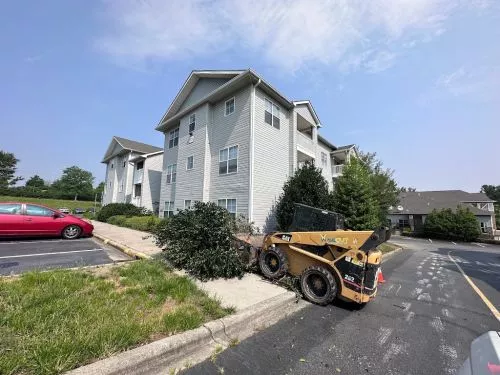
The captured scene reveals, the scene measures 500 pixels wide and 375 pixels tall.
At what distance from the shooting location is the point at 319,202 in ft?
45.8

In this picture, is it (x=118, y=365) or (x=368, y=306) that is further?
(x=368, y=306)

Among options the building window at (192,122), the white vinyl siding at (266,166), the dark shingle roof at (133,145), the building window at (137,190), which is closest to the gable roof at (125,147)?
the dark shingle roof at (133,145)

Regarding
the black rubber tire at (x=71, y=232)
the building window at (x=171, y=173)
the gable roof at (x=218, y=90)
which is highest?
the gable roof at (x=218, y=90)

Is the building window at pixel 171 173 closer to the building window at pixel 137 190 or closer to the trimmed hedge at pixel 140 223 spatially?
the trimmed hedge at pixel 140 223

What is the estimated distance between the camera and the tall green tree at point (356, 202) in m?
16.0

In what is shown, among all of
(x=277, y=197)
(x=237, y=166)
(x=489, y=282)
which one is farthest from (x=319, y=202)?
(x=489, y=282)

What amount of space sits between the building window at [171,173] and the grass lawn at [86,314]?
50.4ft

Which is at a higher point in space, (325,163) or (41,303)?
(325,163)

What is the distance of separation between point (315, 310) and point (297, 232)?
1879 millimetres

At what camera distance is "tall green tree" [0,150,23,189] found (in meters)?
74.1

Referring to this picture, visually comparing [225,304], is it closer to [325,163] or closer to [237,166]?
[237,166]

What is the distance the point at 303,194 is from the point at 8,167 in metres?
98.1

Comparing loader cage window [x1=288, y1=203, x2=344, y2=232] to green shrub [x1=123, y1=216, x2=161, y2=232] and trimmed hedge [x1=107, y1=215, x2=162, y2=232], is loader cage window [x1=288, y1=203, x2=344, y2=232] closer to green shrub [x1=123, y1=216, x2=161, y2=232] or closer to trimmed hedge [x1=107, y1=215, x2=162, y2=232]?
trimmed hedge [x1=107, y1=215, x2=162, y2=232]

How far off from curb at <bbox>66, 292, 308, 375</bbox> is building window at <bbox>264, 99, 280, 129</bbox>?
1307 centimetres
